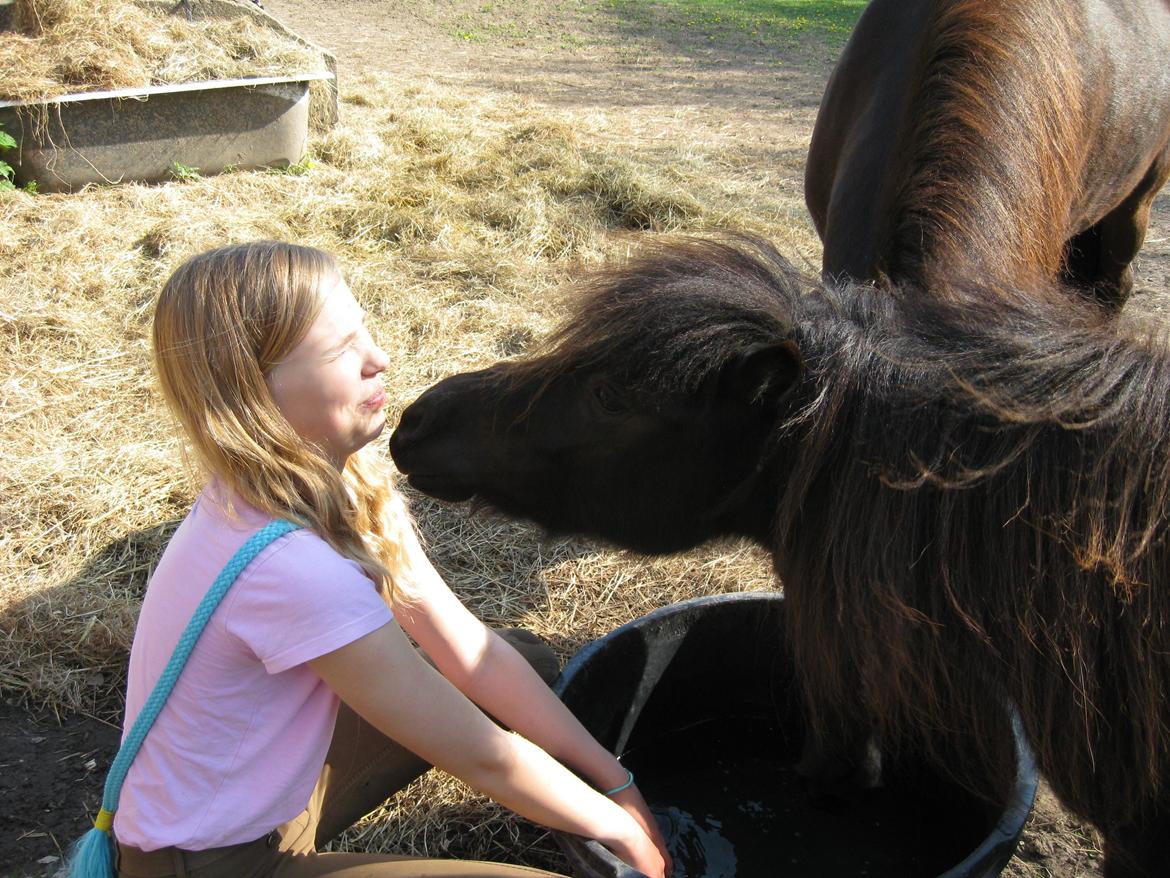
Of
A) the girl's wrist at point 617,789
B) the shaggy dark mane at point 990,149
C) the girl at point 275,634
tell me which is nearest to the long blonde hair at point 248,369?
the girl at point 275,634

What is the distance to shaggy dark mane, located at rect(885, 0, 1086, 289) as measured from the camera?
225cm

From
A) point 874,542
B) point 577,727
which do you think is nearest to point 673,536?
point 577,727

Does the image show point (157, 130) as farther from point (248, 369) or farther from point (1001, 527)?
point (1001, 527)

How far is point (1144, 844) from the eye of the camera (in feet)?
5.36

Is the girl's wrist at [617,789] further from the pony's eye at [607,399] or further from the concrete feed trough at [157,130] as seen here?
the concrete feed trough at [157,130]

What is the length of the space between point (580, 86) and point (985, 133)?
7.50 meters

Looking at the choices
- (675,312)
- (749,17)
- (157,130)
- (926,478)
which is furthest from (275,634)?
(749,17)

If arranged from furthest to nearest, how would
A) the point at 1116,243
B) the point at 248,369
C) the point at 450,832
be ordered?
the point at 1116,243 < the point at 450,832 < the point at 248,369

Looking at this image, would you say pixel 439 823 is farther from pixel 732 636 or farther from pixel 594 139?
pixel 594 139

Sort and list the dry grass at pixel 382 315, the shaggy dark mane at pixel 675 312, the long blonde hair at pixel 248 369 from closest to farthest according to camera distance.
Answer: the long blonde hair at pixel 248 369 → the shaggy dark mane at pixel 675 312 → the dry grass at pixel 382 315

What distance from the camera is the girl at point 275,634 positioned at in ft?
4.75

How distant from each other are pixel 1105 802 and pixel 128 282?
4.43 m

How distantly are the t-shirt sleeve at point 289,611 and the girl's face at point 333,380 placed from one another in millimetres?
268

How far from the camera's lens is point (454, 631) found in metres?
1.84
